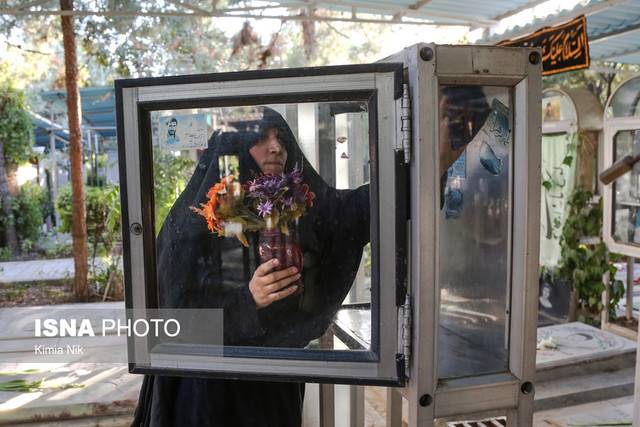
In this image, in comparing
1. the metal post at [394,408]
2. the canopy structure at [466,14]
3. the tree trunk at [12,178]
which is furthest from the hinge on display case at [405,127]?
the tree trunk at [12,178]

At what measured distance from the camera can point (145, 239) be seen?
154 centimetres

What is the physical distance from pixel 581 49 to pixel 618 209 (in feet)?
5.20

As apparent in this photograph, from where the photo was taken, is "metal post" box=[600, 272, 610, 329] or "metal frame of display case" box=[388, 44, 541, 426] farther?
"metal post" box=[600, 272, 610, 329]

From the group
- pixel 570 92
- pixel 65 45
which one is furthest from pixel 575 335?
pixel 65 45

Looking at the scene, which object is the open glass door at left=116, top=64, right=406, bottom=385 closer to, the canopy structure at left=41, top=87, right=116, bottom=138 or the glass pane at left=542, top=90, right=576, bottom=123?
the glass pane at left=542, top=90, right=576, bottom=123

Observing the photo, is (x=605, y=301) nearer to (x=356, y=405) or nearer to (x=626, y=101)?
(x=626, y=101)

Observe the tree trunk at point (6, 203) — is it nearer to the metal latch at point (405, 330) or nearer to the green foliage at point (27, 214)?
the green foliage at point (27, 214)

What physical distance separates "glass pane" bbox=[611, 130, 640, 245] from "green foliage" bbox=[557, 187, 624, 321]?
0.47 m

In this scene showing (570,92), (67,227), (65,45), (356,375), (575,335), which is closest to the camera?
(356,375)

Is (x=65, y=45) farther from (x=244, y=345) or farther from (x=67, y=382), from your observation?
(x=244, y=345)

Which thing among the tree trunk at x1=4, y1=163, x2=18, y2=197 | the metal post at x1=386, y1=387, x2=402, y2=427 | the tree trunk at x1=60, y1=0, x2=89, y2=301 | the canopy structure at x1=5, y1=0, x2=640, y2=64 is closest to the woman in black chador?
the metal post at x1=386, y1=387, x2=402, y2=427

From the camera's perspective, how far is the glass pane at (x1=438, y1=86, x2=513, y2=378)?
4.80 ft

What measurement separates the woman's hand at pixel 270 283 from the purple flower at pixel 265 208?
13 cm

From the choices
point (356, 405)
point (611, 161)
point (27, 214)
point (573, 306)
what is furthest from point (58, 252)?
point (356, 405)
